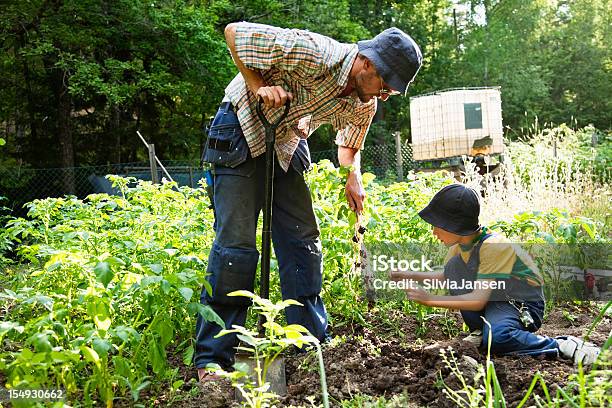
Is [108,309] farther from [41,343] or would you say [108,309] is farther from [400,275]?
[400,275]

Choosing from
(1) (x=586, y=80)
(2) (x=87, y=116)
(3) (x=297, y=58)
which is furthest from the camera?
(1) (x=586, y=80)

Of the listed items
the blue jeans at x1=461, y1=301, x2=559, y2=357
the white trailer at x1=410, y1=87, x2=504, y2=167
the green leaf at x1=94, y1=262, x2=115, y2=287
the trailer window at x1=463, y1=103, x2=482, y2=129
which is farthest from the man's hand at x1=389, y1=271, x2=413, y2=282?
the trailer window at x1=463, y1=103, x2=482, y2=129

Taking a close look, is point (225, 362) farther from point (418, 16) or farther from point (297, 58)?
point (418, 16)

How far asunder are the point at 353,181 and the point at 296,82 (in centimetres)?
60

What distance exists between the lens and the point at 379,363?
8.69 ft

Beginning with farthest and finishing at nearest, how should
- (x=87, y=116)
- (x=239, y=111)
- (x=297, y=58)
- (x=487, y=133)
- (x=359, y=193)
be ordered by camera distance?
(x=87, y=116) < (x=487, y=133) < (x=359, y=193) < (x=239, y=111) < (x=297, y=58)

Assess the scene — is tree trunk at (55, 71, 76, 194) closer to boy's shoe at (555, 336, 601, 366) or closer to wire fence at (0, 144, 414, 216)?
wire fence at (0, 144, 414, 216)

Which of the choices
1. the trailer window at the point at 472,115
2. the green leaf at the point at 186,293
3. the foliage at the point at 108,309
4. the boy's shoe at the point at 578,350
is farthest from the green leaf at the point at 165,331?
the trailer window at the point at 472,115

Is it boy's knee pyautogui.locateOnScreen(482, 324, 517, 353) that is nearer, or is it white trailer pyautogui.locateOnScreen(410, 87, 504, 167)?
boy's knee pyautogui.locateOnScreen(482, 324, 517, 353)

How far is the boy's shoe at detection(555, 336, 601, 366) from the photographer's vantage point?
2438mm

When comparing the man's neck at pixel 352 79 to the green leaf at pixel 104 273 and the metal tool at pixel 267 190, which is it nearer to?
the metal tool at pixel 267 190

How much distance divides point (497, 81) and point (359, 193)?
70.0ft

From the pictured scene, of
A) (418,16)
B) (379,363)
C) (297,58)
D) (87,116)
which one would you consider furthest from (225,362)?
(418,16)

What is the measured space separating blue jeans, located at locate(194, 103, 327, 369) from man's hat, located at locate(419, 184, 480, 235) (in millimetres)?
543
